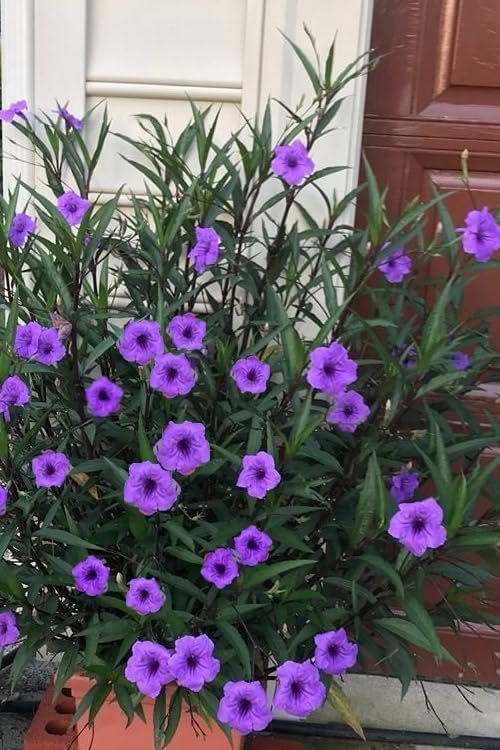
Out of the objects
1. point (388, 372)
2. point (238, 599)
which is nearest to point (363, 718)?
point (238, 599)

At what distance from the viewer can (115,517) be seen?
1524 mm

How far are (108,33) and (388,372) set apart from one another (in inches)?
41.3

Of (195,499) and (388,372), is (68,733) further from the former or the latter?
(388,372)

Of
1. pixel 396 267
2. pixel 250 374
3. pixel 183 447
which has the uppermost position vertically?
pixel 396 267

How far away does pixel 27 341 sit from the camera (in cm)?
133

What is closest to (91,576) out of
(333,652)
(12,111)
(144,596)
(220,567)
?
(144,596)

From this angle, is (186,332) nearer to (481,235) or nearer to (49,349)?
(49,349)

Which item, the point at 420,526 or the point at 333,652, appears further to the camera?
the point at 333,652

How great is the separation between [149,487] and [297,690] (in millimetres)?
401

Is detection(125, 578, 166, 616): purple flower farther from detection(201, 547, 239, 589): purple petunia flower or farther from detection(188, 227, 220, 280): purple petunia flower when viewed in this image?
detection(188, 227, 220, 280): purple petunia flower

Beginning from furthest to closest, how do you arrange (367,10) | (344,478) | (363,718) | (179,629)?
(363,718) < (367,10) < (344,478) < (179,629)

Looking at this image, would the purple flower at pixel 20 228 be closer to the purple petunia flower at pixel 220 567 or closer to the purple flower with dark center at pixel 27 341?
the purple flower with dark center at pixel 27 341

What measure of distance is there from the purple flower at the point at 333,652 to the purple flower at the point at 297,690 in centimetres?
6

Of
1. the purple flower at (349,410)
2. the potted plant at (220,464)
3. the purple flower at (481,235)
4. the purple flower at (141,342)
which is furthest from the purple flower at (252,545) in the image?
the purple flower at (481,235)
